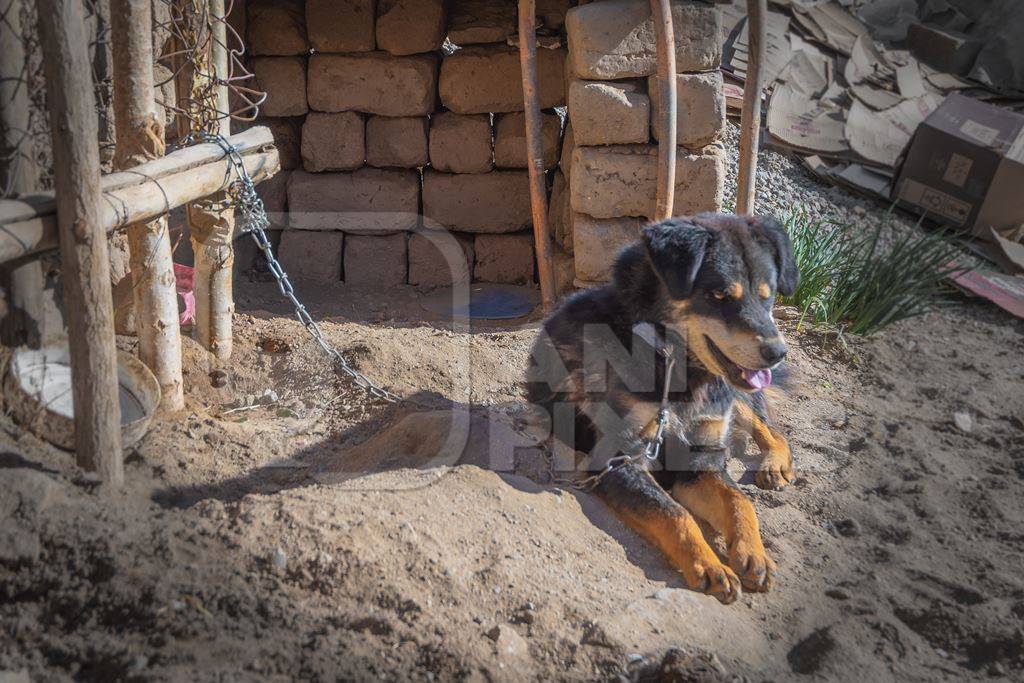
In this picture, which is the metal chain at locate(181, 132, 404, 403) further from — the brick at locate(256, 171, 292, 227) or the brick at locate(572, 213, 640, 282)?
the brick at locate(256, 171, 292, 227)

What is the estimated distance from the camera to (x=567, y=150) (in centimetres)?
588

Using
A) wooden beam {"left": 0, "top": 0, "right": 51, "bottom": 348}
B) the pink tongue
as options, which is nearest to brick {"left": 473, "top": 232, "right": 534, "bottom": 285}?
the pink tongue

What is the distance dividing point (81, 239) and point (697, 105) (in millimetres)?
3514

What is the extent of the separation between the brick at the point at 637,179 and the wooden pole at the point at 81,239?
302cm

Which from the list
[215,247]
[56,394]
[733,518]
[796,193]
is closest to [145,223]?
[215,247]

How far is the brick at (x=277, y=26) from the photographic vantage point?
239 inches

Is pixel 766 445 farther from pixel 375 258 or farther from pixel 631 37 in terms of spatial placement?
pixel 375 258

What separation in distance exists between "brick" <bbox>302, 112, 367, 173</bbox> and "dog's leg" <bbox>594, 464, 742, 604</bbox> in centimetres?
385

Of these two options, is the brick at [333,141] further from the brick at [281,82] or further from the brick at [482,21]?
the brick at [482,21]

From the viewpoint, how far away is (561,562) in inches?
115

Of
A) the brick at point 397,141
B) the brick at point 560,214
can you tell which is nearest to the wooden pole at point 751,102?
the brick at point 560,214

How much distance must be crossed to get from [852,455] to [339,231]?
4.10 meters

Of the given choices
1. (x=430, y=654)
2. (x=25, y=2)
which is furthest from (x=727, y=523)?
(x=25, y=2)

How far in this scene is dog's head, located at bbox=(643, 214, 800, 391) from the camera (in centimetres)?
309
